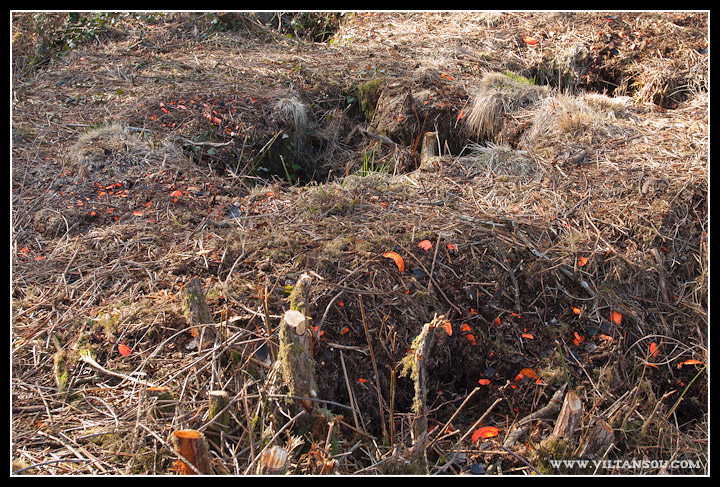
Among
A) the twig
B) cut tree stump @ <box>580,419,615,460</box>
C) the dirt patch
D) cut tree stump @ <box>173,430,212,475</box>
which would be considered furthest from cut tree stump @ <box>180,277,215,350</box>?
cut tree stump @ <box>580,419,615,460</box>

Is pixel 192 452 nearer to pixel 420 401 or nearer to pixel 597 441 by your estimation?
pixel 420 401

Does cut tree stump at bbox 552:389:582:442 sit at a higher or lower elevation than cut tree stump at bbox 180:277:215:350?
lower

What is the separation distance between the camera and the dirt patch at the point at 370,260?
2176mm

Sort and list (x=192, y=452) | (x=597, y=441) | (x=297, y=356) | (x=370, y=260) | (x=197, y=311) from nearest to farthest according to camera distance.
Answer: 1. (x=192, y=452)
2. (x=297, y=356)
3. (x=597, y=441)
4. (x=197, y=311)
5. (x=370, y=260)

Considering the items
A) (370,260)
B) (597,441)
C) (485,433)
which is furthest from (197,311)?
(597,441)

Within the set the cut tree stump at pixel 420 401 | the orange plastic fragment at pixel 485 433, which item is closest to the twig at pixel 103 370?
the cut tree stump at pixel 420 401

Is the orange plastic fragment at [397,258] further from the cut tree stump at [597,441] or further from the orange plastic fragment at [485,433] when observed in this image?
the cut tree stump at [597,441]

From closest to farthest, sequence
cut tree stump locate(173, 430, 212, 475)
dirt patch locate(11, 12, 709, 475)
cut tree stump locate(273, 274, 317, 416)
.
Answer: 1. cut tree stump locate(173, 430, 212, 475)
2. cut tree stump locate(273, 274, 317, 416)
3. dirt patch locate(11, 12, 709, 475)

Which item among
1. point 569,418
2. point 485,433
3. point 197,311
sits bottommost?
point 485,433

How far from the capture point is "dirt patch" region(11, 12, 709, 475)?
218 centimetres

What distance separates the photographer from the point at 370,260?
105 inches

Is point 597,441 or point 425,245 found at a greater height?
point 425,245

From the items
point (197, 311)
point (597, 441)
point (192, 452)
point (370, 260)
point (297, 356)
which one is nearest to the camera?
point (192, 452)

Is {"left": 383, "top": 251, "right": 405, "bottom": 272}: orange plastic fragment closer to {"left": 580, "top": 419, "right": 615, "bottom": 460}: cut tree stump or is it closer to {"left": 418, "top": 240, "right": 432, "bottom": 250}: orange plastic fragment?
{"left": 418, "top": 240, "right": 432, "bottom": 250}: orange plastic fragment
